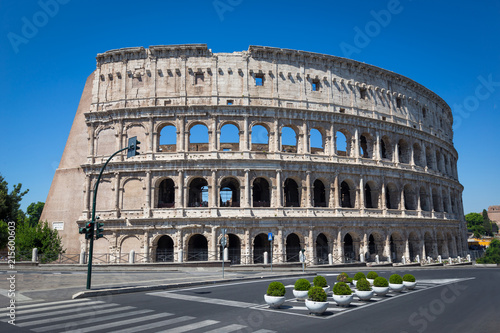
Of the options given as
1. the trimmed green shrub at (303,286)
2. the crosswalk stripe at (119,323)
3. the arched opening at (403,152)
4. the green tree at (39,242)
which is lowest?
the crosswalk stripe at (119,323)

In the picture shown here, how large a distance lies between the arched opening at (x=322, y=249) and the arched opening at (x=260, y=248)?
4.77 metres

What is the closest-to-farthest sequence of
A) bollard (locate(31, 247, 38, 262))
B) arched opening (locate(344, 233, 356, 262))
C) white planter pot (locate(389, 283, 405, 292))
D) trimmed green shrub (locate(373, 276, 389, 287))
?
trimmed green shrub (locate(373, 276, 389, 287)) < white planter pot (locate(389, 283, 405, 292)) < bollard (locate(31, 247, 38, 262)) < arched opening (locate(344, 233, 356, 262))

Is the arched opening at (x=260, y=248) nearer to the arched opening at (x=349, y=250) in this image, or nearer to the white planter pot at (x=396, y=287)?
the arched opening at (x=349, y=250)

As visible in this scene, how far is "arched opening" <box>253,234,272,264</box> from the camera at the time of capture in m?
33.1

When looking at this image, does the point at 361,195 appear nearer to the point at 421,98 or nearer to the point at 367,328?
the point at 421,98

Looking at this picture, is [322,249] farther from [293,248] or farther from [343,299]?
[343,299]

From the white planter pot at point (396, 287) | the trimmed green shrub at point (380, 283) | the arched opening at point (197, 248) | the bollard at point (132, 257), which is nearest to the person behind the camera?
the trimmed green shrub at point (380, 283)

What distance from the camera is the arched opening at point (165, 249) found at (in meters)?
32.6

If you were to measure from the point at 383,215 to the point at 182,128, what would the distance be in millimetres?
21952

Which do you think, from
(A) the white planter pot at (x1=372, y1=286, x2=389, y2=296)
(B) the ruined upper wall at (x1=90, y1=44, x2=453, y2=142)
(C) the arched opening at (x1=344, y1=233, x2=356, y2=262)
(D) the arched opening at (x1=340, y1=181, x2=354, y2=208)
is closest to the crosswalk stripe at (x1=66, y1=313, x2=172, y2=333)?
(A) the white planter pot at (x1=372, y1=286, x2=389, y2=296)

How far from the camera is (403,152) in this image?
42.0m

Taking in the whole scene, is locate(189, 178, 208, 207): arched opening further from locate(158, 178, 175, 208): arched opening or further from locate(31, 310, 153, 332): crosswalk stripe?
locate(31, 310, 153, 332): crosswalk stripe

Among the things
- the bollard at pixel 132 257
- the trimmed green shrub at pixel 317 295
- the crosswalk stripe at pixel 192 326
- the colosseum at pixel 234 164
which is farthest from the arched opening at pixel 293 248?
the crosswalk stripe at pixel 192 326

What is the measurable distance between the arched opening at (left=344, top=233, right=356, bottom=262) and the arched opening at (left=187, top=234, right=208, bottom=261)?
44.6ft
